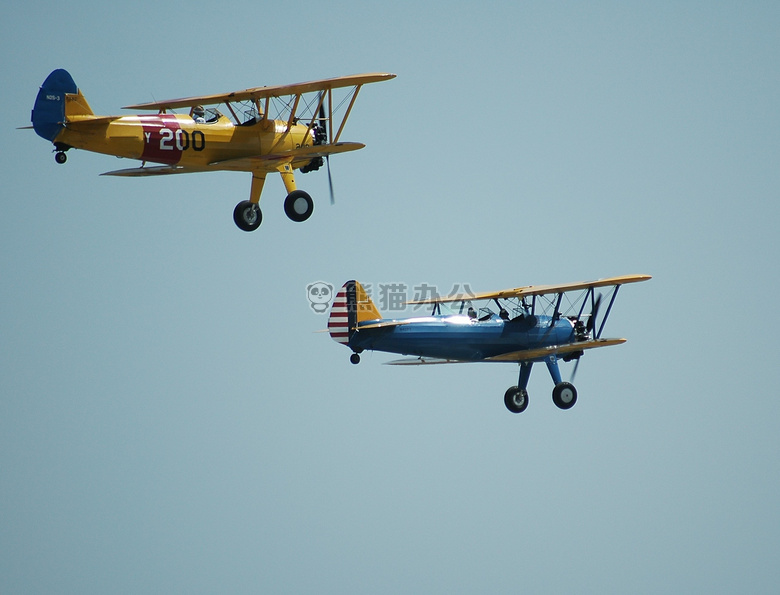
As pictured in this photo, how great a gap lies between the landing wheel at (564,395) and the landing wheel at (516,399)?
725 mm

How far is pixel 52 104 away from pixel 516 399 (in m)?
14.8

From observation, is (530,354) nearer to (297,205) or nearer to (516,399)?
(516,399)

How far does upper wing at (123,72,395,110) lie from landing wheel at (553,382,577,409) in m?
11.0

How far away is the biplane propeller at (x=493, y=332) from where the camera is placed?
41.0 metres

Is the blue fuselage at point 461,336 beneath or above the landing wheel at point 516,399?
above

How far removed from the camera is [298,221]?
3694cm

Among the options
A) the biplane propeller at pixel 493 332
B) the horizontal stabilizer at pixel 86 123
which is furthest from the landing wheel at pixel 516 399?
the horizontal stabilizer at pixel 86 123

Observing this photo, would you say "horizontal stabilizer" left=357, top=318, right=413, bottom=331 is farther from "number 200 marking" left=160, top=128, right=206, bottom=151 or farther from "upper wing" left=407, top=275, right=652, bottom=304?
"number 200 marking" left=160, top=128, right=206, bottom=151

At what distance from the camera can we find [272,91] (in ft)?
119

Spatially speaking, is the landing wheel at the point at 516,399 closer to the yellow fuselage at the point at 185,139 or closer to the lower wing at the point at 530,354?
the lower wing at the point at 530,354

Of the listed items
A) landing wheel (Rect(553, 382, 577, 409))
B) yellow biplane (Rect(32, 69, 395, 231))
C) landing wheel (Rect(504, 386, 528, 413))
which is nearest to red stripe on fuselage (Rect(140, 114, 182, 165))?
yellow biplane (Rect(32, 69, 395, 231))

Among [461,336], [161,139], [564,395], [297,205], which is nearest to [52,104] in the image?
[161,139]

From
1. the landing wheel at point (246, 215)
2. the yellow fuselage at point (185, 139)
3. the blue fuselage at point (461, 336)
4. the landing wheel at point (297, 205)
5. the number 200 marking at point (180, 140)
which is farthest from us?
the blue fuselage at point (461, 336)

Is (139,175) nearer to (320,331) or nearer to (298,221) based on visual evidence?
(298,221)
